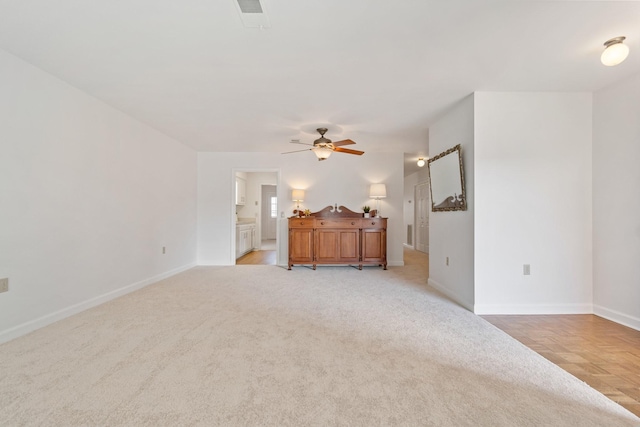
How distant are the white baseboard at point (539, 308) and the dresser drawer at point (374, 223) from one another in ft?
8.27

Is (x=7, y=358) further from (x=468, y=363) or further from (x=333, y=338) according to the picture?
(x=468, y=363)

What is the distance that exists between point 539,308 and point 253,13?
12.7 ft

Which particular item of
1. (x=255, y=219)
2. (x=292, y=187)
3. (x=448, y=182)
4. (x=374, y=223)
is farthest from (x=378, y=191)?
(x=255, y=219)

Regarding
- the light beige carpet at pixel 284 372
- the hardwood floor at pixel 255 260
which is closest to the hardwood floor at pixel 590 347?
the light beige carpet at pixel 284 372

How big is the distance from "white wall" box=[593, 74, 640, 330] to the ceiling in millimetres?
282

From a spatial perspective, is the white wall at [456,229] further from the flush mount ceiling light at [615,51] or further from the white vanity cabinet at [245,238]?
the white vanity cabinet at [245,238]

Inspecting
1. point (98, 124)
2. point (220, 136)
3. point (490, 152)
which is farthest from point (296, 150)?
point (490, 152)

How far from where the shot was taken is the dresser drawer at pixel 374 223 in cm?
523

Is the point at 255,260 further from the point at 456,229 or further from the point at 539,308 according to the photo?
the point at 539,308

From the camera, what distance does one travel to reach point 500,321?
A: 2.71 metres

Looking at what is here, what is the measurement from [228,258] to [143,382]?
4120mm

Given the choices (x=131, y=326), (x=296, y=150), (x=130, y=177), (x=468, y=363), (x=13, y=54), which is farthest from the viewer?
(x=296, y=150)

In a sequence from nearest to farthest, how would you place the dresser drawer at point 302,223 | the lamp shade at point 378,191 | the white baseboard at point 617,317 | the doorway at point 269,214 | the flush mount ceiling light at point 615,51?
1. the flush mount ceiling light at point 615,51
2. the white baseboard at point 617,317
3. the dresser drawer at point 302,223
4. the lamp shade at point 378,191
5. the doorway at point 269,214

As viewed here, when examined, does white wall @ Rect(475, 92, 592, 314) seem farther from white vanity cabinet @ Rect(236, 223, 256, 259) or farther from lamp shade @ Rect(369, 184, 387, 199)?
white vanity cabinet @ Rect(236, 223, 256, 259)
